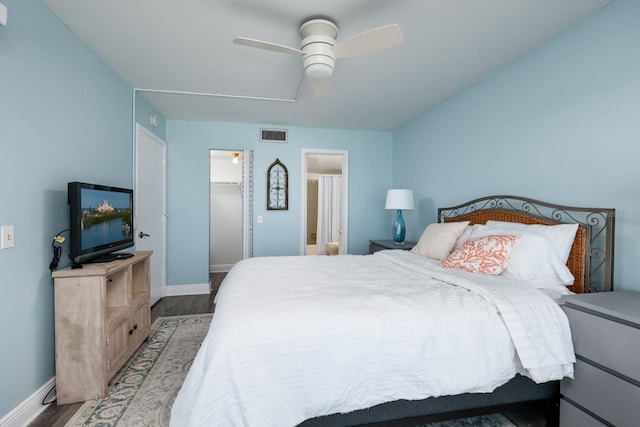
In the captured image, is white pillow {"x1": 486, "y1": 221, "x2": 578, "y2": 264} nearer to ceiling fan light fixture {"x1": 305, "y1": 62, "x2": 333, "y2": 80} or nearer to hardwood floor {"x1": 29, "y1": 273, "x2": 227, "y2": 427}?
ceiling fan light fixture {"x1": 305, "y1": 62, "x2": 333, "y2": 80}

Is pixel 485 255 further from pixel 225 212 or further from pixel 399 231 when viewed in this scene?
pixel 225 212

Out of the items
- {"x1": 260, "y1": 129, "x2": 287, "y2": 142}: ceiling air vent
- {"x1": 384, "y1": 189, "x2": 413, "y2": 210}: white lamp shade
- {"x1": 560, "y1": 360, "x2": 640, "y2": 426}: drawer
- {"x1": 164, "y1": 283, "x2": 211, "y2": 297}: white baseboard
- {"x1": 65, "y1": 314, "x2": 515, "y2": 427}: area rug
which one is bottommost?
{"x1": 65, "y1": 314, "x2": 515, "y2": 427}: area rug

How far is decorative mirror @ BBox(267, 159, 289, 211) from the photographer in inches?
170

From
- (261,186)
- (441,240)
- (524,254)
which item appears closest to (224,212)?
(261,186)

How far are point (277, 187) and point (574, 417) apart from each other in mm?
3763

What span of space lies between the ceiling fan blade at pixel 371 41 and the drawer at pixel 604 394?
1.97 metres

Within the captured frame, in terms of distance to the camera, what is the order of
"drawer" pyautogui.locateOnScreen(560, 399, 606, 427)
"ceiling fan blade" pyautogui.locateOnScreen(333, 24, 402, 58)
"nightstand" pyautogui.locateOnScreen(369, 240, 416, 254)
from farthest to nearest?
1. "nightstand" pyautogui.locateOnScreen(369, 240, 416, 254)
2. "ceiling fan blade" pyautogui.locateOnScreen(333, 24, 402, 58)
3. "drawer" pyautogui.locateOnScreen(560, 399, 606, 427)

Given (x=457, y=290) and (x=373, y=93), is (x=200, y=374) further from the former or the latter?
(x=373, y=93)

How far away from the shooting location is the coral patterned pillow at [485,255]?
6.25 feet

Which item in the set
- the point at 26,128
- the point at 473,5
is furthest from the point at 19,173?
the point at 473,5

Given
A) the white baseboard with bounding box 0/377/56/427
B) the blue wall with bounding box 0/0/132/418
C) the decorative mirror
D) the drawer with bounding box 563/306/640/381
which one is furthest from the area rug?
the decorative mirror

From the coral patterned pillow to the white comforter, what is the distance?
0.97 ft

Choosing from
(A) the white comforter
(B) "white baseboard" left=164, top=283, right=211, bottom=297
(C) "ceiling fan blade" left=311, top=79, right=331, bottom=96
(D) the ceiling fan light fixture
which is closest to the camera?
(A) the white comforter

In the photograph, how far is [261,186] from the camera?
4.31m
